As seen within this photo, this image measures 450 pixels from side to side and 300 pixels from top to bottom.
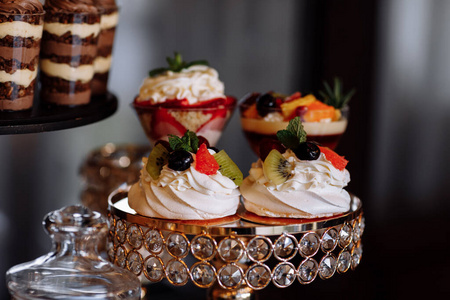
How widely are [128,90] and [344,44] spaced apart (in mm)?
1230

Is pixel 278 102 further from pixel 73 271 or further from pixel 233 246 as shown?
pixel 73 271

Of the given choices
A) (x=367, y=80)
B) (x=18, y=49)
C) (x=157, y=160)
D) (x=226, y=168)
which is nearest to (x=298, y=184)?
(x=226, y=168)

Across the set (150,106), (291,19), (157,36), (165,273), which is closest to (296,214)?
(165,273)

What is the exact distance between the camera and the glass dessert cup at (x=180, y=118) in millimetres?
1546

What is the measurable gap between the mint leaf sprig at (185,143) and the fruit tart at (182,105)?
0.29m

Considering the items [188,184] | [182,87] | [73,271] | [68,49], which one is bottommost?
[73,271]

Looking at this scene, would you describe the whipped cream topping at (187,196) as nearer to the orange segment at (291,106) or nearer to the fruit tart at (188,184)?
the fruit tart at (188,184)

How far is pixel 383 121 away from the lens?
3334 millimetres

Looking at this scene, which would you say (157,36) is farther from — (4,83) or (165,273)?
(165,273)

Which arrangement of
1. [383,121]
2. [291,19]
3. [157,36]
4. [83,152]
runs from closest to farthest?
[83,152] → [157,36] → [383,121] → [291,19]

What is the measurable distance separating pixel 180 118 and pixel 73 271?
0.56m

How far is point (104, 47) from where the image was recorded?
1.70 meters

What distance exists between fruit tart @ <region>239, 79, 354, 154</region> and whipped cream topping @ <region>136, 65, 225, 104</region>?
109mm

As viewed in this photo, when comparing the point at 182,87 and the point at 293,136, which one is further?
the point at 182,87
